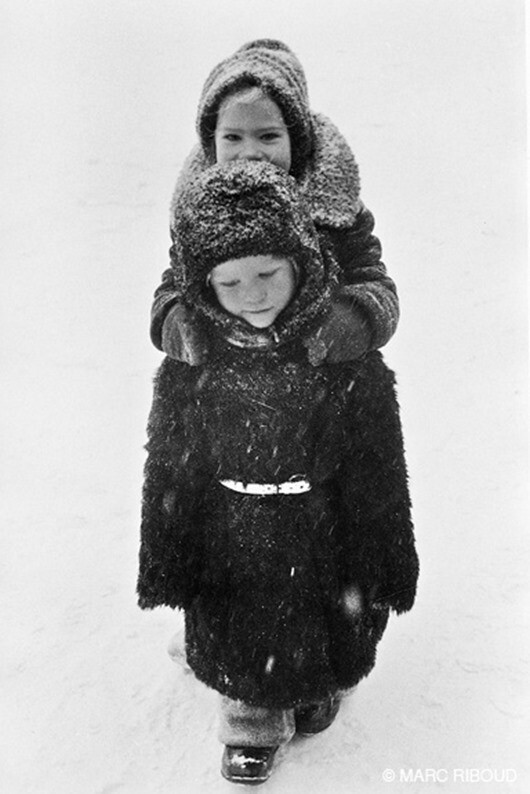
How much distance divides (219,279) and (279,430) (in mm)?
314

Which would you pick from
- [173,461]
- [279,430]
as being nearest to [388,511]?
[279,430]

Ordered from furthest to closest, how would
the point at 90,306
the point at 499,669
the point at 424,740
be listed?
the point at 90,306
the point at 499,669
the point at 424,740

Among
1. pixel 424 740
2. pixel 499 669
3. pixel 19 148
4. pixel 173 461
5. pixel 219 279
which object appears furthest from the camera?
pixel 19 148

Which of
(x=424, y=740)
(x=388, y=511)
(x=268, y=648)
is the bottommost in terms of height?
(x=424, y=740)

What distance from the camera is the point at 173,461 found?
1839 mm

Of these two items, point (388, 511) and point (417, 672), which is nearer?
point (388, 511)

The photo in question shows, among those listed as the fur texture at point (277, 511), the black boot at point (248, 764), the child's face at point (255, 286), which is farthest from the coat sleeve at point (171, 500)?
the black boot at point (248, 764)

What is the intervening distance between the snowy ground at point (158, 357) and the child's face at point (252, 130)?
902 mm

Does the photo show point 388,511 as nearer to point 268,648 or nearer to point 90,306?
point 268,648

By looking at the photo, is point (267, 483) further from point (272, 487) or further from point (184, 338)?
point (184, 338)

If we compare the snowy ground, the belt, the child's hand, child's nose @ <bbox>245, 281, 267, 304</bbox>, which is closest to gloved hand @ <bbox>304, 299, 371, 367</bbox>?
child's nose @ <bbox>245, 281, 267, 304</bbox>

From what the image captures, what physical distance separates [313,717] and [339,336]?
2.98 feet

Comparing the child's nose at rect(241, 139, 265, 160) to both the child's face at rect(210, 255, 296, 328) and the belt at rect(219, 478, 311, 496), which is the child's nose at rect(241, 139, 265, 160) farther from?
the belt at rect(219, 478, 311, 496)

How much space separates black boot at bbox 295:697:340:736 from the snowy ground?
3cm
